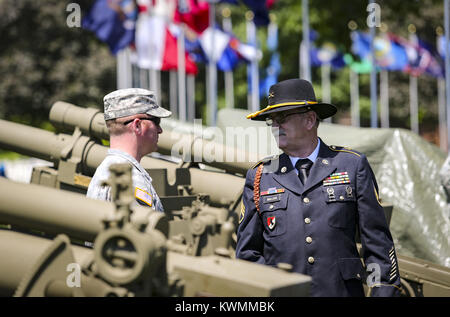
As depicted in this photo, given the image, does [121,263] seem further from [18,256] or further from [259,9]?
[259,9]

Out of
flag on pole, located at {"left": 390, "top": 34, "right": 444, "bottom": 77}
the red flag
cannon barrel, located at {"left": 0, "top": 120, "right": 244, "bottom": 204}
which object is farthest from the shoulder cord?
flag on pole, located at {"left": 390, "top": 34, "right": 444, "bottom": 77}

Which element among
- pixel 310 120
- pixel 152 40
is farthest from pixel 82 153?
pixel 152 40

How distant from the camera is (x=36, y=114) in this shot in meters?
35.0

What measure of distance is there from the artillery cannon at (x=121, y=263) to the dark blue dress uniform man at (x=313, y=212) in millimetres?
1116

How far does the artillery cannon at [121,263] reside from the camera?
209 centimetres

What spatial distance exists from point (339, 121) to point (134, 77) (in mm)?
13469

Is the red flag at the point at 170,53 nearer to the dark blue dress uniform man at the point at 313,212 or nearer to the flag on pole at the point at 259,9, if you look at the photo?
the flag on pole at the point at 259,9

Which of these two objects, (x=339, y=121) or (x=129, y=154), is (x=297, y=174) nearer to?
(x=129, y=154)

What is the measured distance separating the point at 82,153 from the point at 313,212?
10.0 feet

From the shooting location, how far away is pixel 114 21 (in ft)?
59.1

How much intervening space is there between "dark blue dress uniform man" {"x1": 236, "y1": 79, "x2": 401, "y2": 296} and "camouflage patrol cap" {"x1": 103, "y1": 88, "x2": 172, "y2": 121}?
632 mm

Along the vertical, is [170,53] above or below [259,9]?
above

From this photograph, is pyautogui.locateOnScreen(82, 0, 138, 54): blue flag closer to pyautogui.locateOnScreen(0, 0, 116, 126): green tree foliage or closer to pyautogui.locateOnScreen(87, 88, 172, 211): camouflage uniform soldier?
pyautogui.locateOnScreen(87, 88, 172, 211): camouflage uniform soldier
